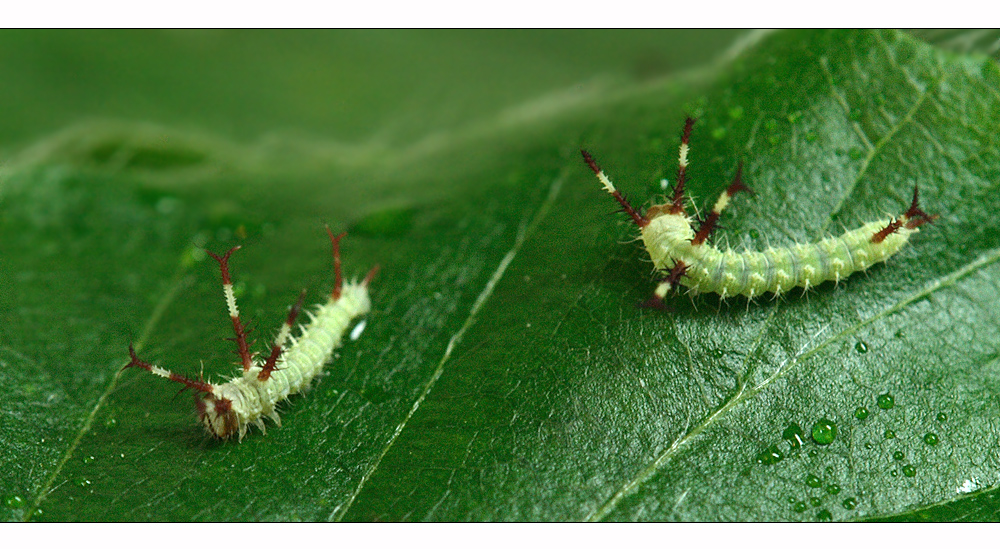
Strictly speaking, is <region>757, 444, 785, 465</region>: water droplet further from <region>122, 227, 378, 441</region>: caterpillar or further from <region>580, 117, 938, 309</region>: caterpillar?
<region>122, 227, 378, 441</region>: caterpillar

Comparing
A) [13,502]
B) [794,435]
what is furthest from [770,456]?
[13,502]

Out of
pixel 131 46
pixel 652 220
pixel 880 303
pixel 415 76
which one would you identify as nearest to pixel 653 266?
pixel 652 220

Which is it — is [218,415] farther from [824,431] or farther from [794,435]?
[824,431]

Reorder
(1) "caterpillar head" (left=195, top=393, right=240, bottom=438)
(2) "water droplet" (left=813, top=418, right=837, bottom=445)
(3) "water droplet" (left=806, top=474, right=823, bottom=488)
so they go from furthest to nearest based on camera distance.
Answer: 1. (1) "caterpillar head" (left=195, top=393, right=240, bottom=438)
2. (2) "water droplet" (left=813, top=418, right=837, bottom=445)
3. (3) "water droplet" (left=806, top=474, right=823, bottom=488)

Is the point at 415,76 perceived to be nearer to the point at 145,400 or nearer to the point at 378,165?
the point at 378,165

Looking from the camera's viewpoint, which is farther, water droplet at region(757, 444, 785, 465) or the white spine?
the white spine

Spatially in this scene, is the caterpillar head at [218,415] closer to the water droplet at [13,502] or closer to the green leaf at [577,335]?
the green leaf at [577,335]

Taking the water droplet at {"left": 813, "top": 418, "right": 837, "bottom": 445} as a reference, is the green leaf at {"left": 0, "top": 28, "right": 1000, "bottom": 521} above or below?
above

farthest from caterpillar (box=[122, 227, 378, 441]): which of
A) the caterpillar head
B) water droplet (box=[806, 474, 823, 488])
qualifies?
water droplet (box=[806, 474, 823, 488])
